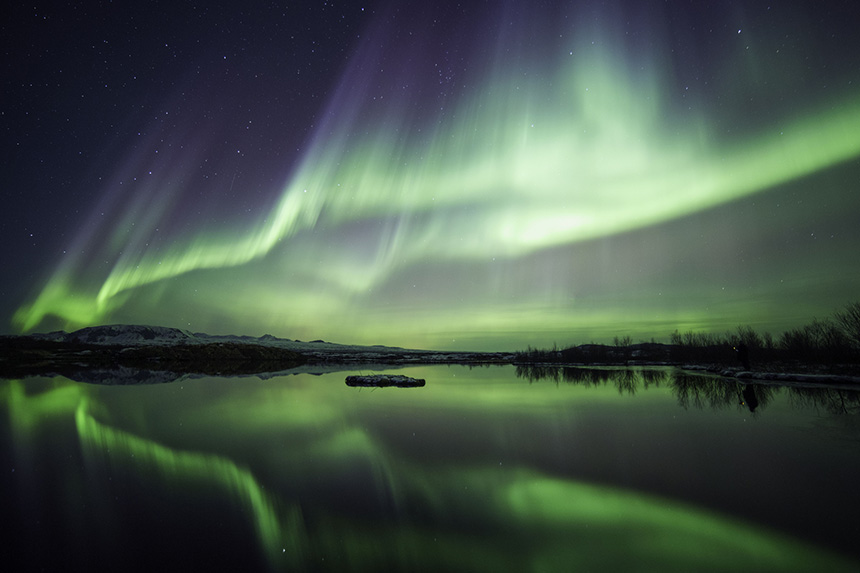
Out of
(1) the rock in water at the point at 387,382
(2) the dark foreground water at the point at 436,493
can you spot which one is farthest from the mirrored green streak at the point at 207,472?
(1) the rock in water at the point at 387,382

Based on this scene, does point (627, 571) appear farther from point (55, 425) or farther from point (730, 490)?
point (55, 425)

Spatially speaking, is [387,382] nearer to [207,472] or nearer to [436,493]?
[207,472]

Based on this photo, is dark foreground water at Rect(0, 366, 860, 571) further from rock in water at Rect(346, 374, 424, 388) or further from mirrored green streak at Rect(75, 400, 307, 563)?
rock in water at Rect(346, 374, 424, 388)

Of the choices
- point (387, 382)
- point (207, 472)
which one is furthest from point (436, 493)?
point (387, 382)

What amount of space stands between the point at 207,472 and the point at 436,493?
5.17 meters

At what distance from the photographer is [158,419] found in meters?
14.5

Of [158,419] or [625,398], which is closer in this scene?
[158,419]

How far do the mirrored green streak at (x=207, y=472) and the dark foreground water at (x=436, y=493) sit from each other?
0.04 meters

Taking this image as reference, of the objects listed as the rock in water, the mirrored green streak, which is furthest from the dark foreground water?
the rock in water

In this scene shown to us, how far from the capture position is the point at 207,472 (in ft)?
27.3

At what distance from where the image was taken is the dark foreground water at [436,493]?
4.96 m

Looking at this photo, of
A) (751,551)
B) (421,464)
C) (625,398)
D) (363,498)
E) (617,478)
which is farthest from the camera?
(625,398)

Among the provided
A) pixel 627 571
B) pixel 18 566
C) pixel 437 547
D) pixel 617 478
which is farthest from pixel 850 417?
pixel 18 566

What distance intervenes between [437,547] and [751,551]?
13.6 feet
